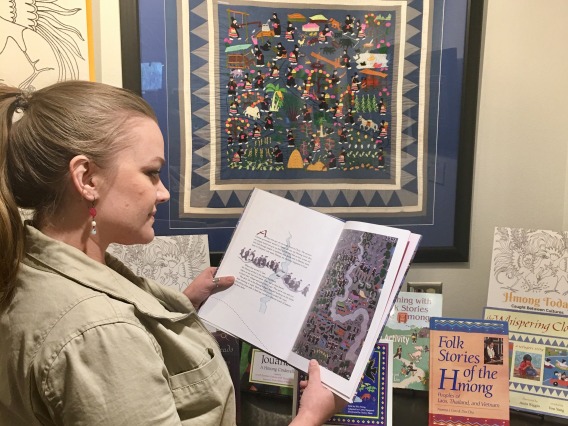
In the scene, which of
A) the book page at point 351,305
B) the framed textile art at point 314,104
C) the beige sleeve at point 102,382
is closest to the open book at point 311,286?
the book page at point 351,305

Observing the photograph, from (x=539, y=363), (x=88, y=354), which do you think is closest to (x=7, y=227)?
(x=88, y=354)

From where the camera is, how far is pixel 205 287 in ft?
3.96

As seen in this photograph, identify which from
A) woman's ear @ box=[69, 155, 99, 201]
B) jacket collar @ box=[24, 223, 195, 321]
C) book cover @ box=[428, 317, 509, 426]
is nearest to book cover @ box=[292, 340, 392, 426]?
book cover @ box=[428, 317, 509, 426]

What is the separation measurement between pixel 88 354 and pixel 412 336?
889 millimetres

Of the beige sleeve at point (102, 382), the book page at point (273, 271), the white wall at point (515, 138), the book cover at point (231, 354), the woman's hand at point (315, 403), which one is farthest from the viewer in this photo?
the white wall at point (515, 138)

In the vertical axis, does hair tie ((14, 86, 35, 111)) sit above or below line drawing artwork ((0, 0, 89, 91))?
below

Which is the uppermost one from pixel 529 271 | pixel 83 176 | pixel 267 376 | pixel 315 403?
pixel 83 176

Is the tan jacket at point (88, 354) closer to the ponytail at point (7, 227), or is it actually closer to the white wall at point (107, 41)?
the ponytail at point (7, 227)

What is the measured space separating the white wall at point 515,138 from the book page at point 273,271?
51cm

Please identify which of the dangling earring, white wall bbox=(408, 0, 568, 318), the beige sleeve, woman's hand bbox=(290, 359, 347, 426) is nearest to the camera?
the beige sleeve

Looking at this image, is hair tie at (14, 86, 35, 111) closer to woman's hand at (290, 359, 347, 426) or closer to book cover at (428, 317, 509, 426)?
woman's hand at (290, 359, 347, 426)

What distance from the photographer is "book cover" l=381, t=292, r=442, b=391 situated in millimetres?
1360

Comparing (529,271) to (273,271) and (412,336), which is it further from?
(273,271)

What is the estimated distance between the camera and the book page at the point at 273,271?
1119mm
